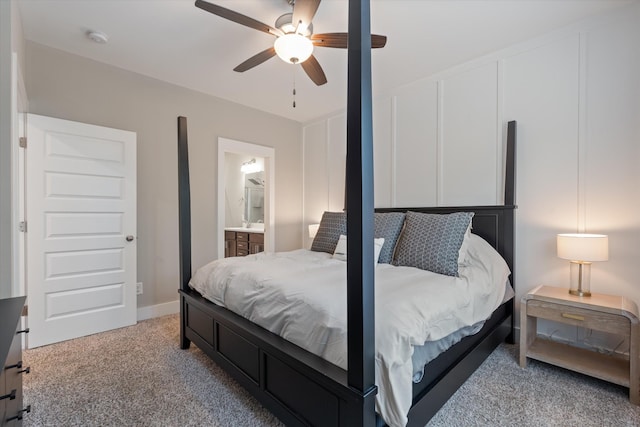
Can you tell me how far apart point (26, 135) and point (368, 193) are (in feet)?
10.1

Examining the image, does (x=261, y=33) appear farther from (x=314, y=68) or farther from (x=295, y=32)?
(x=295, y=32)

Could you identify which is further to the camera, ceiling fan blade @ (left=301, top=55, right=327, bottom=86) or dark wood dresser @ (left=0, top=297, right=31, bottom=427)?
ceiling fan blade @ (left=301, top=55, right=327, bottom=86)

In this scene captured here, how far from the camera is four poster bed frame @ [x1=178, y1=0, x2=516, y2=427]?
107cm

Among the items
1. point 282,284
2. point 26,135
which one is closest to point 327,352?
point 282,284

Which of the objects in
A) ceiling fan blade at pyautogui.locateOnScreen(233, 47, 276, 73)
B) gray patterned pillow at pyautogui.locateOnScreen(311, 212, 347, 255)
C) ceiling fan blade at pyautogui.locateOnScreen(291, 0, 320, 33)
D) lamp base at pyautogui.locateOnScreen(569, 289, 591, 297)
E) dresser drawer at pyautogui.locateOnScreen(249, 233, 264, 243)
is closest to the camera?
ceiling fan blade at pyautogui.locateOnScreen(291, 0, 320, 33)

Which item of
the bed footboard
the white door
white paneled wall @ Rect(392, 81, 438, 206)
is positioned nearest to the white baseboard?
the white door

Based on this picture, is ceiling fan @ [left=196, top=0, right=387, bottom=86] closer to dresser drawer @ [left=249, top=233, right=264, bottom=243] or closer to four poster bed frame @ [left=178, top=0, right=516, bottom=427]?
four poster bed frame @ [left=178, top=0, right=516, bottom=427]

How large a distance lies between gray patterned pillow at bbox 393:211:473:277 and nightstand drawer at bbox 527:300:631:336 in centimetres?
64

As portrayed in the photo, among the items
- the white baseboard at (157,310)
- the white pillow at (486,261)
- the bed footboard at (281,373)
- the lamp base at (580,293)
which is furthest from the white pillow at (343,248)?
the white baseboard at (157,310)

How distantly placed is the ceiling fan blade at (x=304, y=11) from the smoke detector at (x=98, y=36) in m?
1.78

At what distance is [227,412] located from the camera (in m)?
1.70

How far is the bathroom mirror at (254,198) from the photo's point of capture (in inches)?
221

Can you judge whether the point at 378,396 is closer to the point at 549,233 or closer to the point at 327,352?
the point at 327,352

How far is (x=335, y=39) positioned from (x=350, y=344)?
194cm
